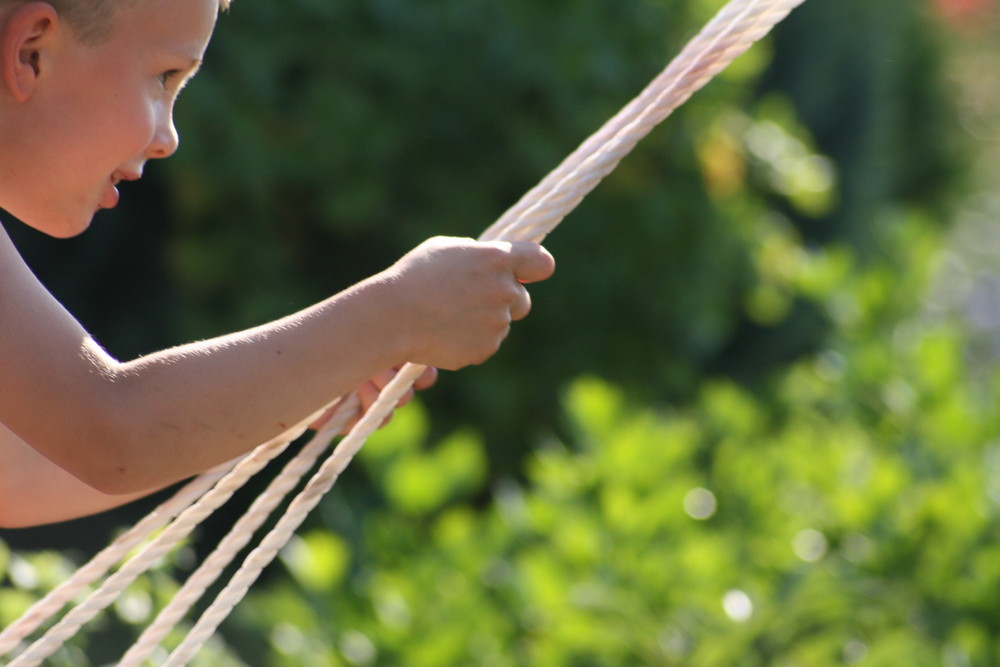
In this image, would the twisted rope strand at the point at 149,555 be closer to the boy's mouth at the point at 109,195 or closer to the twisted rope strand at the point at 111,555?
the twisted rope strand at the point at 111,555

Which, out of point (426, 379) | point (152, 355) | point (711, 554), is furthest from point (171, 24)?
point (711, 554)

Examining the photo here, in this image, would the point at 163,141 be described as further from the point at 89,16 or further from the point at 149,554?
the point at 149,554

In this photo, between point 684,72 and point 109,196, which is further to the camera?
point 684,72

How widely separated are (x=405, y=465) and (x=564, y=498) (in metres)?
0.31

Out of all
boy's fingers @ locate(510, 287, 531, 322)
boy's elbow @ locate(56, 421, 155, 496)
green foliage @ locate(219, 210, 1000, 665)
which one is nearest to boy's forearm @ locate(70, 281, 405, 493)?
boy's elbow @ locate(56, 421, 155, 496)

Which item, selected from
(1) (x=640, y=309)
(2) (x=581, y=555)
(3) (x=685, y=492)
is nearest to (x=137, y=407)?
(2) (x=581, y=555)

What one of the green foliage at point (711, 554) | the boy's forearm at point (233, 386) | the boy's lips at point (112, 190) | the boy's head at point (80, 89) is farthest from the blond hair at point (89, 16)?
the green foliage at point (711, 554)

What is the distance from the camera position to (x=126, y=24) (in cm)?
96

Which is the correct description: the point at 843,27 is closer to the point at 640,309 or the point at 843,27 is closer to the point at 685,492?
the point at 640,309

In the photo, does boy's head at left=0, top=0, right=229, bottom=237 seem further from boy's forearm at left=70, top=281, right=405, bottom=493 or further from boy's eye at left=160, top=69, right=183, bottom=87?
boy's forearm at left=70, top=281, right=405, bottom=493

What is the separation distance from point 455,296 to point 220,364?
194 millimetres

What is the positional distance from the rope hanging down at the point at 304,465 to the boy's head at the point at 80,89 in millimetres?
288

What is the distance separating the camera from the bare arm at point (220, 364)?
90cm

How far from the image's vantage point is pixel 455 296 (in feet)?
3.31
